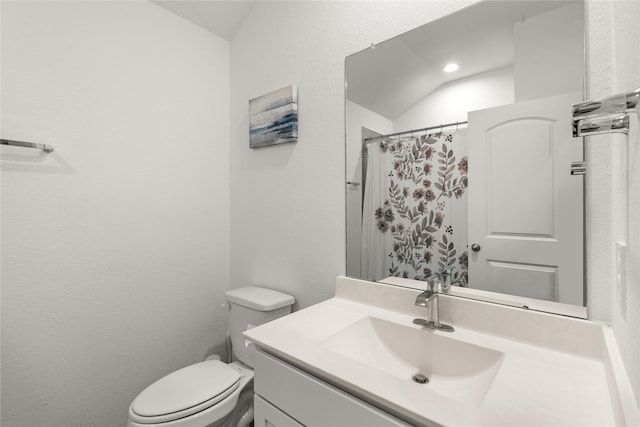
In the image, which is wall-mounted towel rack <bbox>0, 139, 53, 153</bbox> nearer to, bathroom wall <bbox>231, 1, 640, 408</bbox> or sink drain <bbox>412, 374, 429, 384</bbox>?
bathroom wall <bbox>231, 1, 640, 408</bbox>

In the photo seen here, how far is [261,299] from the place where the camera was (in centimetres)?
144

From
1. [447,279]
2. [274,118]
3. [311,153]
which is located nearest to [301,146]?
[311,153]

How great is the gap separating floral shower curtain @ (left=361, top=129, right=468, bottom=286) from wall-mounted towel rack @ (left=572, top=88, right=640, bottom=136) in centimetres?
50

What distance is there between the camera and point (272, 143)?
5.16 feet

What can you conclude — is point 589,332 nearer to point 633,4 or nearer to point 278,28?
point 633,4

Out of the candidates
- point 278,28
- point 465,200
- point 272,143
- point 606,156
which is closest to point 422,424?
point 465,200

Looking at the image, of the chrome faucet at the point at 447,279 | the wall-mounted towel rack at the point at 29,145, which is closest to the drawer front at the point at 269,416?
the chrome faucet at the point at 447,279

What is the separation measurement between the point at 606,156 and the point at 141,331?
1.97 metres

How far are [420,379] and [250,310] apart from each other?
861 mm

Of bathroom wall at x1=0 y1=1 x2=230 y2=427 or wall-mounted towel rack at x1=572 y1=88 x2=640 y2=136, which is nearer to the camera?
wall-mounted towel rack at x1=572 y1=88 x2=640 y2=136

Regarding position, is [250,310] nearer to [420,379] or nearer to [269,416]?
[269,416]

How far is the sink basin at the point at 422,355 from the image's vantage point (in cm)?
79

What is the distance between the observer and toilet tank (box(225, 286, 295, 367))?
1.40m

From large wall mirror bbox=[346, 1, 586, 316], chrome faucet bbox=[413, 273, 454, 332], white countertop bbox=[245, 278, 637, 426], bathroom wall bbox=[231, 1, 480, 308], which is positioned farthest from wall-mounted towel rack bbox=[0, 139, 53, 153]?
chrome faucet bbox=[413, 273, 454, 332]
